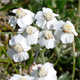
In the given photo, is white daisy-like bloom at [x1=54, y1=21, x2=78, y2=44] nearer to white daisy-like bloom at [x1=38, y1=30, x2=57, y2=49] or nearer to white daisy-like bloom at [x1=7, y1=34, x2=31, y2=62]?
white daisy-like bloom at [x1=38, y1=30, x2=57, y2=49]

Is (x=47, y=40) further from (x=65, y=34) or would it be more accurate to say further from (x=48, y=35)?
(x=65, y=34)

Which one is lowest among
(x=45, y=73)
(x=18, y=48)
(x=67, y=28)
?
(x=45, y=73)

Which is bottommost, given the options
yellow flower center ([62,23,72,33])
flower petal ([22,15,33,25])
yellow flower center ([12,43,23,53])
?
yellow flower center ([12,43,23,53])

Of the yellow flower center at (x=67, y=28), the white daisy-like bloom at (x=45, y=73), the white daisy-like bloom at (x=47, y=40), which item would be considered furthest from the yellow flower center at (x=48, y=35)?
the white daisy-like bloom at (x=45, y=73)

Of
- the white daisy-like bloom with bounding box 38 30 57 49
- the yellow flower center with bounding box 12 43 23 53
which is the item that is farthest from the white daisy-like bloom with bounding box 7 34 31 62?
the white daisy-like bloom with bounding box 38 30 57 49

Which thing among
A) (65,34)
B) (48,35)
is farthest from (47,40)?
(65,34)

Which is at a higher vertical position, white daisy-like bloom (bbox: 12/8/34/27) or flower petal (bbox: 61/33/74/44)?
white daisy-like bloom (bbox: 12/8/34/27)

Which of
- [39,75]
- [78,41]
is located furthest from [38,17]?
[78,41]
